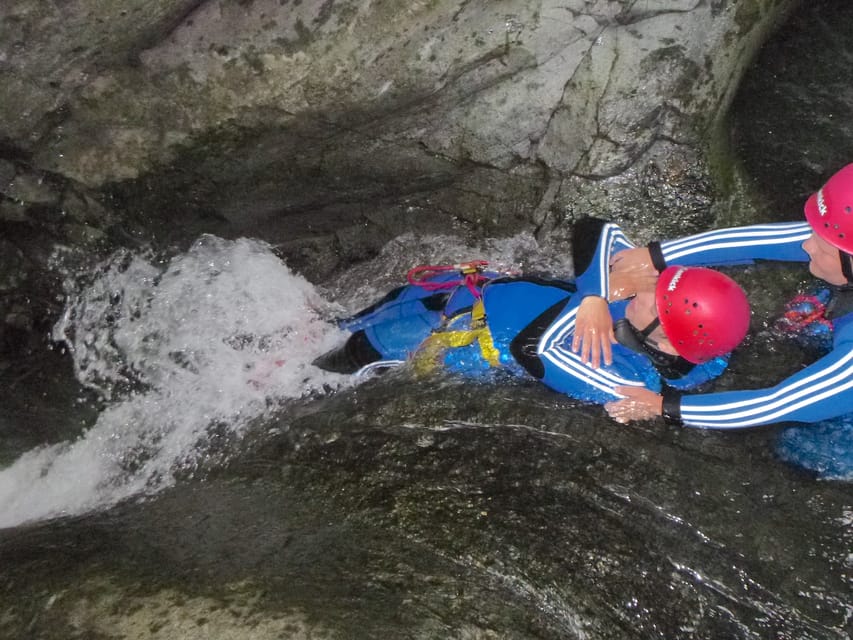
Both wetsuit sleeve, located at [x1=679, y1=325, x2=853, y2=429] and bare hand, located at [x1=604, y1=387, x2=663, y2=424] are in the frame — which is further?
bare hand, located at [x1=604, y1=387, x2=663, y2=424]

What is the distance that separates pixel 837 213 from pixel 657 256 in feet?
2.72

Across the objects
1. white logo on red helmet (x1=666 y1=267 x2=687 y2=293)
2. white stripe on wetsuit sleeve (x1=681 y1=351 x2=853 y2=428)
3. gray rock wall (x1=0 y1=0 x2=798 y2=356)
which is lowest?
white stripe on wetsuit sleeve (x1=681 y1=351 x2=853 y2=428)

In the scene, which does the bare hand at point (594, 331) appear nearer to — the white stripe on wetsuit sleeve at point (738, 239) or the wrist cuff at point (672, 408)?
the wrist cuff at point (672, 408)

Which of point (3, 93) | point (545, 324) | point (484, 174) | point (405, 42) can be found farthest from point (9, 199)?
point (545, 324)

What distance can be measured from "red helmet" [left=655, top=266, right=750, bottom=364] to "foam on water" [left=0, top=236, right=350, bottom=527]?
6.63ft

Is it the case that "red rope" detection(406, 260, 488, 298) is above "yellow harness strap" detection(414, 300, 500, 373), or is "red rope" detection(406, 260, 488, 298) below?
above

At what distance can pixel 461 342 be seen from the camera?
372 cm

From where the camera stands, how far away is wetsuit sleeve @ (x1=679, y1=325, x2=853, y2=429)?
9.71 feet

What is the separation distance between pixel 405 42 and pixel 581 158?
53.3 inches

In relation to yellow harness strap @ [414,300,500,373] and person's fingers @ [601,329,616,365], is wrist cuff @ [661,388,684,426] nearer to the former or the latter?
person's fingers @ [601,329,616,365]

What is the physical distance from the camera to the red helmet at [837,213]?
10.0ft

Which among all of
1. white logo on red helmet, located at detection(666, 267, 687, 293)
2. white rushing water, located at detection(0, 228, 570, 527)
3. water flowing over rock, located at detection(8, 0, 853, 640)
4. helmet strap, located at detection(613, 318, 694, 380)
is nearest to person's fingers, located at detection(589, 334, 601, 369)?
helmet strap, located at detection(613, 318, 694, 380)

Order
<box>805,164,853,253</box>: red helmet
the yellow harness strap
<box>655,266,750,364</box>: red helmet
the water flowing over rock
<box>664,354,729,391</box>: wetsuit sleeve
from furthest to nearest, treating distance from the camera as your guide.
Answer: the yellow harness strap, <box>664,354,729,391</box>: wetsuit sleeve, <box>805,164,853,253</box>: red helmet, <box>655,266,750,364</box>: red helmet, the water flowing over rock

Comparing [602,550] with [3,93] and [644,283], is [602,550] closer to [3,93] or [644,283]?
[644,283]
